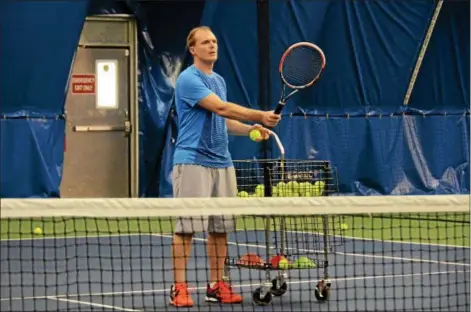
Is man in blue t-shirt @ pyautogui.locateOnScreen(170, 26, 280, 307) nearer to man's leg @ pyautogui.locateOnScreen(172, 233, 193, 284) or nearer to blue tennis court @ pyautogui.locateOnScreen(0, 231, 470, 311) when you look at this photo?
man's leg @ pyautogui.locateOnScreen(172, 233, 193, 284)

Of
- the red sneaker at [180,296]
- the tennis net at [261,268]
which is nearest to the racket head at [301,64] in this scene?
the tennis net at [261,268]

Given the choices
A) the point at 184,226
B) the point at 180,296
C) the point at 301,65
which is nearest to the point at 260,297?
the point at 180,296

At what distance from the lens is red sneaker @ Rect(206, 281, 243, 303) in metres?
5.48

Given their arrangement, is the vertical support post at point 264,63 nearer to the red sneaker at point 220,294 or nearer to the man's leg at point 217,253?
the man's leg at point 217,253

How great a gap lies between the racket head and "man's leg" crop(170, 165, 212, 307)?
0.73 m

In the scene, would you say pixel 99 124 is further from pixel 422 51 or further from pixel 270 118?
pixel 270 118

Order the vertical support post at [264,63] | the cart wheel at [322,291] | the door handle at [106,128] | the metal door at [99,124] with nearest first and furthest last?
the cart wheel at [322,291] → the vertical support post at [264,63] → the metal door at [99,124] → the door handle at [106,128]

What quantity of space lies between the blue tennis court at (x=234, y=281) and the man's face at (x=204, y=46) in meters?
1.06

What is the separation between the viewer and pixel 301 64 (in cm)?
578

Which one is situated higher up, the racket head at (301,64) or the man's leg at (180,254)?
the racket head at (301,64)

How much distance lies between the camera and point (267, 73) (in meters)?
11.7

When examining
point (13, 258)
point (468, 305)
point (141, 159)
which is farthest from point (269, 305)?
point (141, 159)

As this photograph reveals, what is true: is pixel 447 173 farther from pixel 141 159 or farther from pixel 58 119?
pixel 58 119

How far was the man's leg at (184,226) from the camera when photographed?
5375 millimetres
